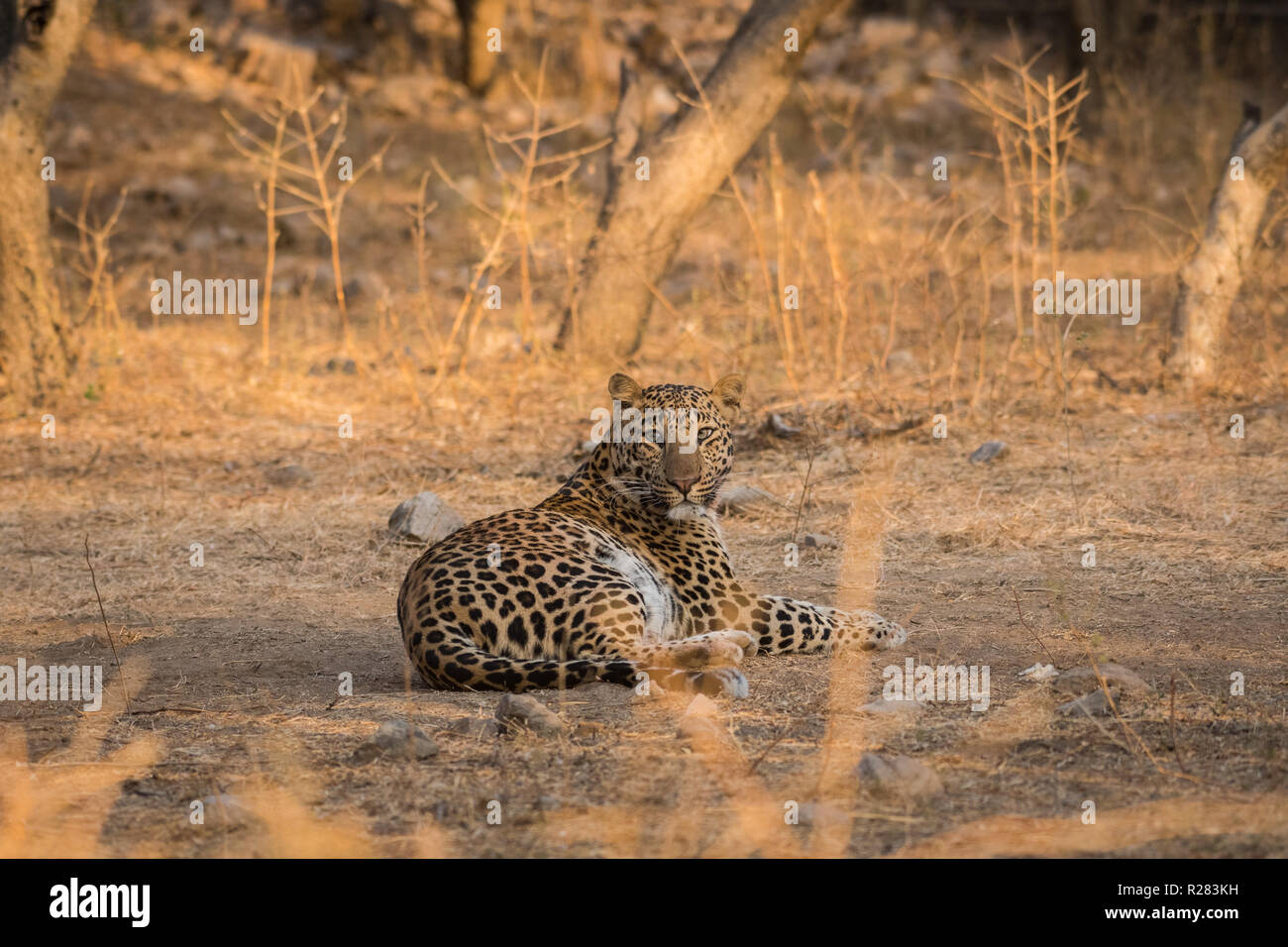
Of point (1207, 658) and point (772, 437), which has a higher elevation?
point (772, 437)

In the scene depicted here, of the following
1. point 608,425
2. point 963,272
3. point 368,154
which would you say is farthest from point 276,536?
point 368,154

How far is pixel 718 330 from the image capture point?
1238 centimetres

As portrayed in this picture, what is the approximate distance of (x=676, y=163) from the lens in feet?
36.5

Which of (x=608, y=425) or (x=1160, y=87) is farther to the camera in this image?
(x=1160, y=87)

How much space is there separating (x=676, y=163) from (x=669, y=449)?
20.1ft

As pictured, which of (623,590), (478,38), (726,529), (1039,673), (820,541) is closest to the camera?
(1039,673)

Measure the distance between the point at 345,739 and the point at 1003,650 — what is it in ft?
7.55

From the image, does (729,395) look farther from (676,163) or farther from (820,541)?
(676,163)

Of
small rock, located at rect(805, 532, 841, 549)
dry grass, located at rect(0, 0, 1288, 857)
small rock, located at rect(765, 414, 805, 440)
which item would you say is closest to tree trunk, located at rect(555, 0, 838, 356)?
dry grass, located at rect(0, 0, 1288, 857)

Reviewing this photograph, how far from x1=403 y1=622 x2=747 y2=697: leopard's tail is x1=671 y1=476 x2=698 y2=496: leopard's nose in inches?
34.2

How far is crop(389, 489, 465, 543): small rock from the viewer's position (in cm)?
744

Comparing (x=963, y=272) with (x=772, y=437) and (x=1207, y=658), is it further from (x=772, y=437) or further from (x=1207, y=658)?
(x=1207, y=658)

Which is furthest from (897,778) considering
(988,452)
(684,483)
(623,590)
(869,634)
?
(988,452)

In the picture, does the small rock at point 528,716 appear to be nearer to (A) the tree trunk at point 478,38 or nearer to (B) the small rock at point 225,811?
(B) the small rock at point 225,811
